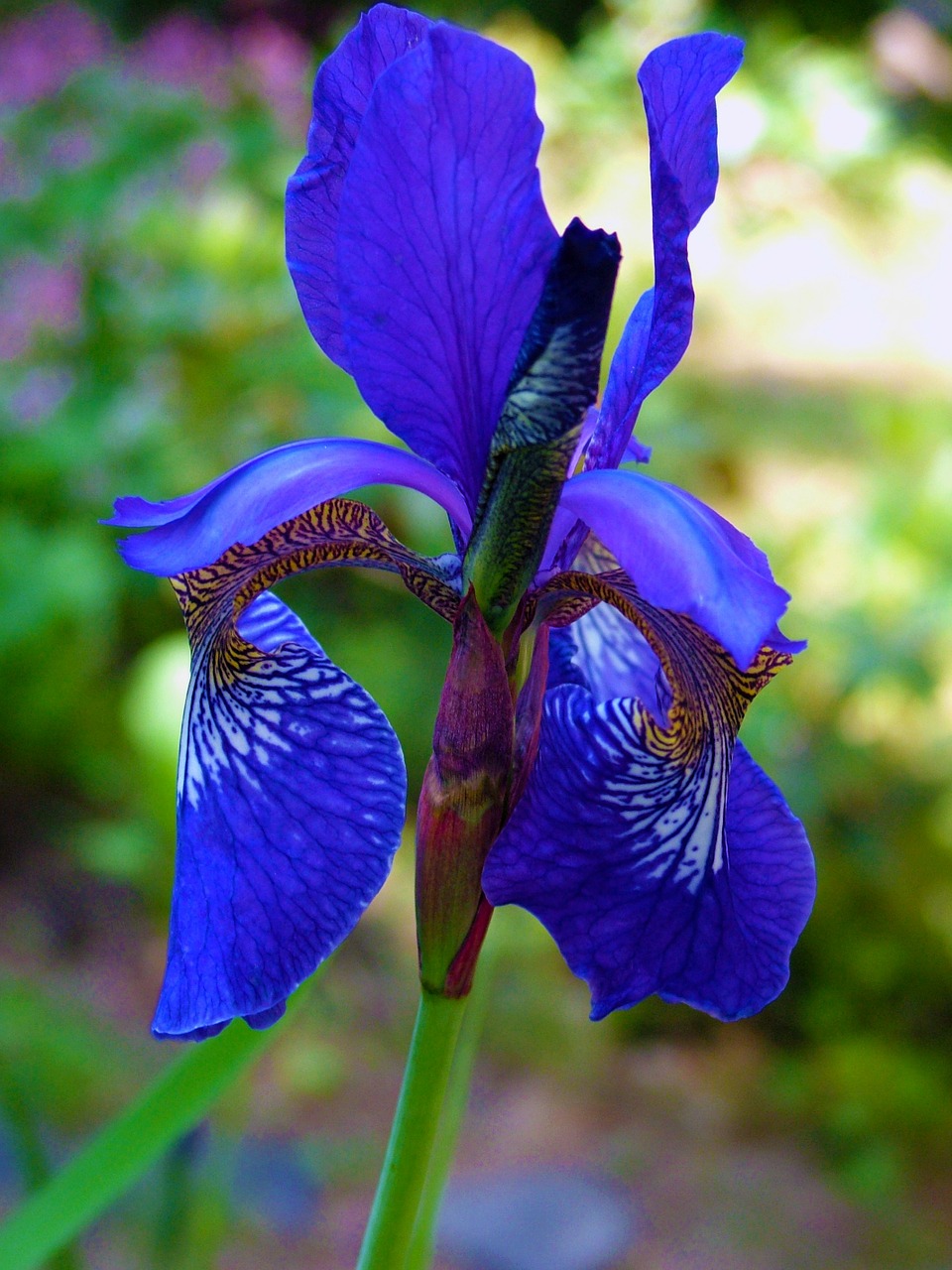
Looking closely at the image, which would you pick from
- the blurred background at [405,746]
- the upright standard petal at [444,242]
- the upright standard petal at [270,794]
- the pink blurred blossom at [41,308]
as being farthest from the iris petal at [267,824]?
the pink blurred blossom at [41,308]

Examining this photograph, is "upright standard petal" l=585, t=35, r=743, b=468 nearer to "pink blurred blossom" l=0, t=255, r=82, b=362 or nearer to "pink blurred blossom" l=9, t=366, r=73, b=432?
"pink blurred blossom" l=9, t=366, r=73, b=432

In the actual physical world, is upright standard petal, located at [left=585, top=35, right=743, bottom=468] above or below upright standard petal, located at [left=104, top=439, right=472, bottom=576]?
above

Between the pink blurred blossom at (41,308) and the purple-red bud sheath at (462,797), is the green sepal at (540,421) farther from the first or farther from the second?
the pink blurred blossom at (41,308)

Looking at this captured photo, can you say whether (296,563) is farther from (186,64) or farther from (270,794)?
(186,64)

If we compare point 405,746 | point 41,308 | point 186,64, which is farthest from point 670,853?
point 186,64

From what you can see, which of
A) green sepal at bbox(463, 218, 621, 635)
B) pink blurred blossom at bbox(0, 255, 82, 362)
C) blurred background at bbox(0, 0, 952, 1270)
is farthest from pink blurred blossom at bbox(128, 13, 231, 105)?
green sepal at bbox(463, 218, 621, 635)

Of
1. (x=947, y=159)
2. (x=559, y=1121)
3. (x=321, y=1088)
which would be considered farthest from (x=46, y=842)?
(x=947, y=159)
